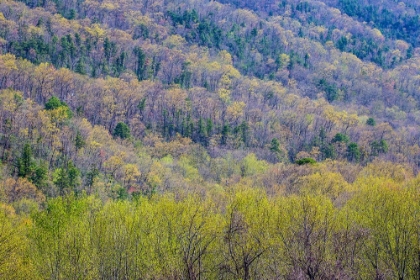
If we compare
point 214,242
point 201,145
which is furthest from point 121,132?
point 214,242

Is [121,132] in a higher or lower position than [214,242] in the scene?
lower

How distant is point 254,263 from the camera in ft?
97.9

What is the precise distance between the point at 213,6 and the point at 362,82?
70084mm

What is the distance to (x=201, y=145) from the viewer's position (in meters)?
99.8

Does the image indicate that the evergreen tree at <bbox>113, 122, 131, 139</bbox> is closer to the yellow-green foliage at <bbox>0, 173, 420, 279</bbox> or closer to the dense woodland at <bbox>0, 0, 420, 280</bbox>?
the dense woodland at <bbox>0, 0, 420, 280</bbox>

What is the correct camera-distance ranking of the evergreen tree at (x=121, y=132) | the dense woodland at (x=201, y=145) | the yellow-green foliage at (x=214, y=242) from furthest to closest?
the evergreen tree at (x=121, y=132) < the dense woodland at (x=201, y=145) < the yellow-green foliage at (x=214, y=242)

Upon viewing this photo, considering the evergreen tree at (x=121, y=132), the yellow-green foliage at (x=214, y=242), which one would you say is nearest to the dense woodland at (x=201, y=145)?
the yellow-green foliage at (x=214, y=242)

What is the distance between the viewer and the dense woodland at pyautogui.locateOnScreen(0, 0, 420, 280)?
94.4ft

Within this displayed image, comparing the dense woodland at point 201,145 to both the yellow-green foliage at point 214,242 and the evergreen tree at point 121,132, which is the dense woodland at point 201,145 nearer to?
the yellow-green foliage at point 214,242

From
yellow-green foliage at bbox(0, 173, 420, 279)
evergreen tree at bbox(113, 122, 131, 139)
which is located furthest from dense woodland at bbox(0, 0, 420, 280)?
evergreen tree at bbox(113, 122, 131, 139)

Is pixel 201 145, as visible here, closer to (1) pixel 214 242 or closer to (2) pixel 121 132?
(2) pixel 121 132

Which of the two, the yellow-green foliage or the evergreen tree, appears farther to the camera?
the evergreen tree

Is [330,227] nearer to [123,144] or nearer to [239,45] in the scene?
[123,144]

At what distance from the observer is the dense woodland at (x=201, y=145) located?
94.4 ft
